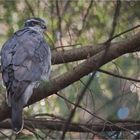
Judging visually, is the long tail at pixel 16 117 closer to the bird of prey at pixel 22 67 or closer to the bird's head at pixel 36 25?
the bird of prey at pixel 22 67

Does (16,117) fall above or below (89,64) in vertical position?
below

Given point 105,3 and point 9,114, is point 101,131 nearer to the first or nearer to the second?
point 9,114

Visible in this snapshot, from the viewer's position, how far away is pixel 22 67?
15.3ft

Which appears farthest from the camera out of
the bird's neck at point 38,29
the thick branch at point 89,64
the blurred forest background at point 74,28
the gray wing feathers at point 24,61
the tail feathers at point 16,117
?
the blurred forest background at point 74,28

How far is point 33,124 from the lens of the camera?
504cm

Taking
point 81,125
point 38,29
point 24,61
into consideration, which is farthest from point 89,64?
point 38,29

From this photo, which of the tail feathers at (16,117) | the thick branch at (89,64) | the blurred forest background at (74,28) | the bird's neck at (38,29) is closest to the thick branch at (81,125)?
the blurred forest background at (74,28)

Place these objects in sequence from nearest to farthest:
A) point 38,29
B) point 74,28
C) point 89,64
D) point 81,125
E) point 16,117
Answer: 1. point 89,64
2. point 16,117
3. point 81,125
4. point 38,29
5. point 74,28

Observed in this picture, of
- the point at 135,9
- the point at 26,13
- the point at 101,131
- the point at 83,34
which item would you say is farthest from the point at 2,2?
the point at 101,131

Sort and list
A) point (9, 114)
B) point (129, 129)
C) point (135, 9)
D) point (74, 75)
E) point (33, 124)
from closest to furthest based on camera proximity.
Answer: point (74, 75), point (9, 114), point (129, 129), point (33, 124), point (135, 9)

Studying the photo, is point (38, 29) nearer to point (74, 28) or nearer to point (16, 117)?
point (74, 28)

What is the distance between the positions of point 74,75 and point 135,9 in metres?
2.62

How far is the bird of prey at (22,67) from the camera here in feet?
14.5

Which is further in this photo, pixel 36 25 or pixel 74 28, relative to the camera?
pixel 74 28
